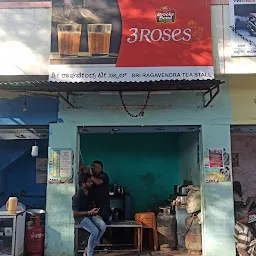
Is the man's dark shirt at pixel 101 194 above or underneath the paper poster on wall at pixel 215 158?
underneath

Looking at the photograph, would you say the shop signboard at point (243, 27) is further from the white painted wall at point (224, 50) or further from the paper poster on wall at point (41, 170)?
the paper poster on wall at point (41, 170)

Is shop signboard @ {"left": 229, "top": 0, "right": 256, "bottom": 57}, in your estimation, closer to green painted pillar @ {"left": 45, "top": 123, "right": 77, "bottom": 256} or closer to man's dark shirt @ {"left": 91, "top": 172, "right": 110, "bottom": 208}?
man's dark shirt @ {"left": 91, "top": 172, "right": 110, "bottom": 208}

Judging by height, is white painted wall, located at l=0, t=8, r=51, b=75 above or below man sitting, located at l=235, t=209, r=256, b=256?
above

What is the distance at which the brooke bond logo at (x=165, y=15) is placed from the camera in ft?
23.1

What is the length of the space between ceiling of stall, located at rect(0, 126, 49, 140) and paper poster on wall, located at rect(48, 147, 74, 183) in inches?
24.3

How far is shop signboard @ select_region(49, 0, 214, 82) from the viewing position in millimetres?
6801

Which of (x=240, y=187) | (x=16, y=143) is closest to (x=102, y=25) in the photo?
(x=16, y=143)

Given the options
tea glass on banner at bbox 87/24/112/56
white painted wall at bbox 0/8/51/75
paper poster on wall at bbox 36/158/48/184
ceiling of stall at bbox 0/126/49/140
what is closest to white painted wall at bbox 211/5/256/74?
tea glass on banner at bbox 87/24/112/56

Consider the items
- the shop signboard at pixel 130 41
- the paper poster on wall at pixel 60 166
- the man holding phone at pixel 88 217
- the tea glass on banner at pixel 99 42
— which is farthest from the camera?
the paper poster on wall at pixel 60 166

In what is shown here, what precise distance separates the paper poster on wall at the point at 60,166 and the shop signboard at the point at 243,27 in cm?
386

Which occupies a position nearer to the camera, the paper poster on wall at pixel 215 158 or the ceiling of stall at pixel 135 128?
the paper poster on wall at pixel 215 158

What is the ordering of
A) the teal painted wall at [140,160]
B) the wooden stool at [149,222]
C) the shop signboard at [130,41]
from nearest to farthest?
the shop signboard at [130,41] < the wooden stool at [149,222] < the teal painted wall at [140,160]

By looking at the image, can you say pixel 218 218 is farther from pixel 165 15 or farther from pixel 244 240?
pixel 165 15

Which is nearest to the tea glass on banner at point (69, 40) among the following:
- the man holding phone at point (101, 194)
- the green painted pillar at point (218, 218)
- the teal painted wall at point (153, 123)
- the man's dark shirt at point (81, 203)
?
the teal painted wall at point (153, 123)
